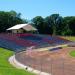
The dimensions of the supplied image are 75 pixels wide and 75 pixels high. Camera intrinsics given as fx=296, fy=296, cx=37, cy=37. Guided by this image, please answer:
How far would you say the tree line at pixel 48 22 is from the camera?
4606 inches

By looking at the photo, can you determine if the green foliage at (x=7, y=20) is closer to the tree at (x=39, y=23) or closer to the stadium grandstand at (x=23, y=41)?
the tree at (x=39, y=23)

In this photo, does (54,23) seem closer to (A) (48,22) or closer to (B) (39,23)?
(A) (48,22)

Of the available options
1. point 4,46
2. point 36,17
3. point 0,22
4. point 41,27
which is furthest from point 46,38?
point 36,17

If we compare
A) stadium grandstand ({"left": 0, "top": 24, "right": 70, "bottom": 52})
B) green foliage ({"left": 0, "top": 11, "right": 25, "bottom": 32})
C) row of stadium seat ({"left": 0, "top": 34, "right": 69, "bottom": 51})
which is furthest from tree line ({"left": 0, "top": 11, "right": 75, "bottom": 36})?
row of stadium seat ({"left": 0, "top": 34, "right": 69, "bottom": 51})

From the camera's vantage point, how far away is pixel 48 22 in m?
138

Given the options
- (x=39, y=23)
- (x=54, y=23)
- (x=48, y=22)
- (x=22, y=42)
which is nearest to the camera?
(x=22, y=42)

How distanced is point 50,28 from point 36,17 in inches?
426

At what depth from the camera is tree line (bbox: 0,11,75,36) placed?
117000 millimetres

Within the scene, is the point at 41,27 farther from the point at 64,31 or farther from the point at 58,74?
the point at 58,74

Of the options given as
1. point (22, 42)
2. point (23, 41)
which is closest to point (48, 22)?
point (23, 41)

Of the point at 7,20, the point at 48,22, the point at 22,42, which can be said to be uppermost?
the point at 7,20

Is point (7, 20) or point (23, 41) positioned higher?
point (7, 20)

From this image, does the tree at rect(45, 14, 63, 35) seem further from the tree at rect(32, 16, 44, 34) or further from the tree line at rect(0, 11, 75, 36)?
the tree at rect(32, 16, 44, 34)

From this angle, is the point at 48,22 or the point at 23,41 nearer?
the point at 23,41
